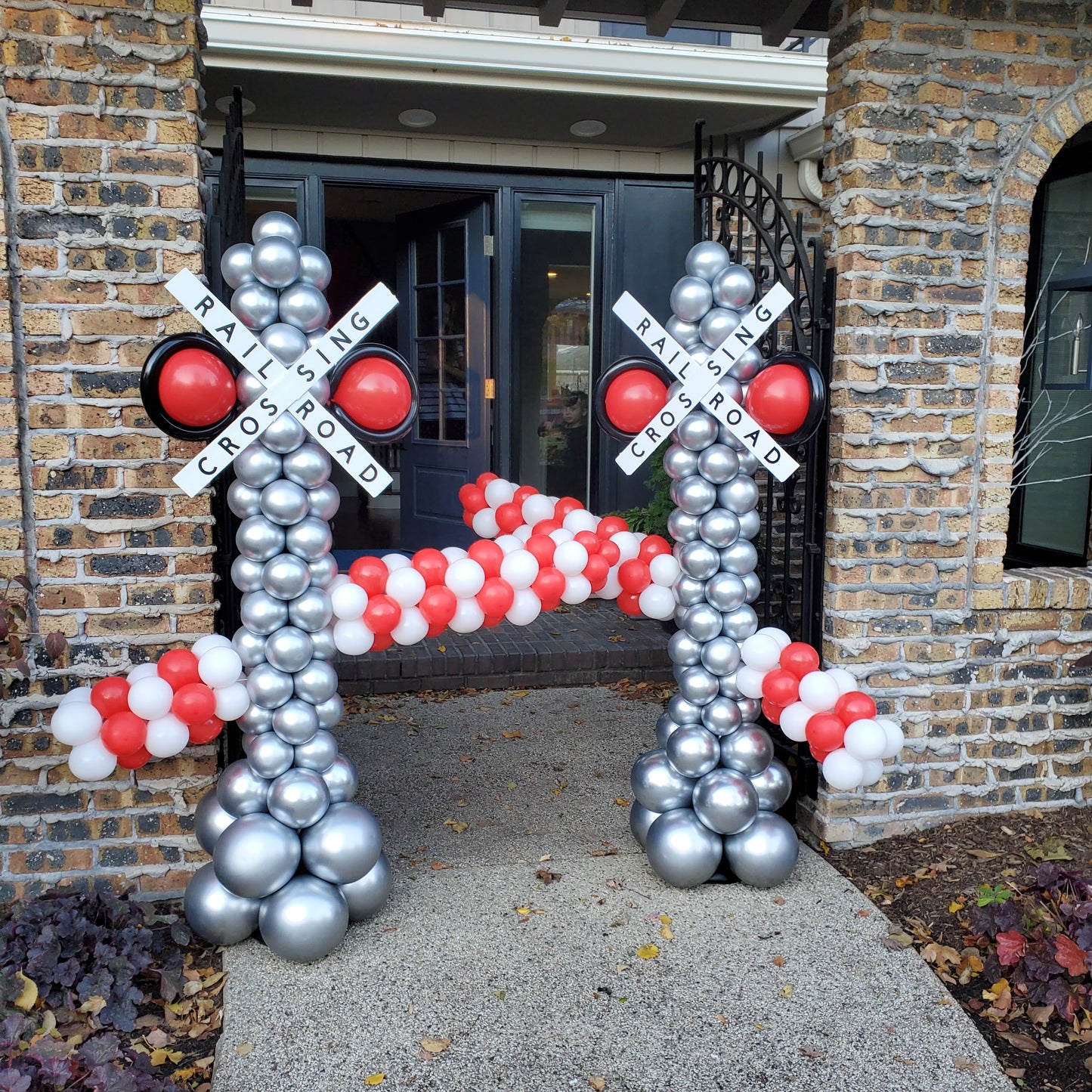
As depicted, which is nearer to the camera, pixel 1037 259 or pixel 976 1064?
pixel 976 1064

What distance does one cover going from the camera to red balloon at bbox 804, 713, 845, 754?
111 inches

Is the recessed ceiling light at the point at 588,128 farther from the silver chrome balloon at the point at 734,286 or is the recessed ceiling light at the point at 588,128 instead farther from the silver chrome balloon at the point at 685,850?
the silver chrome balloon at the point at 685,850

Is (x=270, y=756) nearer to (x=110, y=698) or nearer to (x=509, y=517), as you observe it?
(x=110, y=698)

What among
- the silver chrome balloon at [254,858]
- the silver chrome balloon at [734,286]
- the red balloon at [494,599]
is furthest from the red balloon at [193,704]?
the silver chrome balloon at [734,286]

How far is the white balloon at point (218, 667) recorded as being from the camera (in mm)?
2645

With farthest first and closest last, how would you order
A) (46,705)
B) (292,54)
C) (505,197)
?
(505,197) → (292,54) → (46,705)

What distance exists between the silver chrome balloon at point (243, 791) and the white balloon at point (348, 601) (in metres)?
0.51

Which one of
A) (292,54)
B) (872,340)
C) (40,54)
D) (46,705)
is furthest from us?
(292,54)

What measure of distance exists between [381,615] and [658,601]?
933mm

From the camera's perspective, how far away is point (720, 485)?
3.12 meters

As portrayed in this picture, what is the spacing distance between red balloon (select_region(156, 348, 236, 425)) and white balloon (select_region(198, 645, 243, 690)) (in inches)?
24.3

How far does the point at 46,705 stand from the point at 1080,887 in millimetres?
3150

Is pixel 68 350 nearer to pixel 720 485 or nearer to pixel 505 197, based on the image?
pixel 720 485

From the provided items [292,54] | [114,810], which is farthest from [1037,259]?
[114,810]
